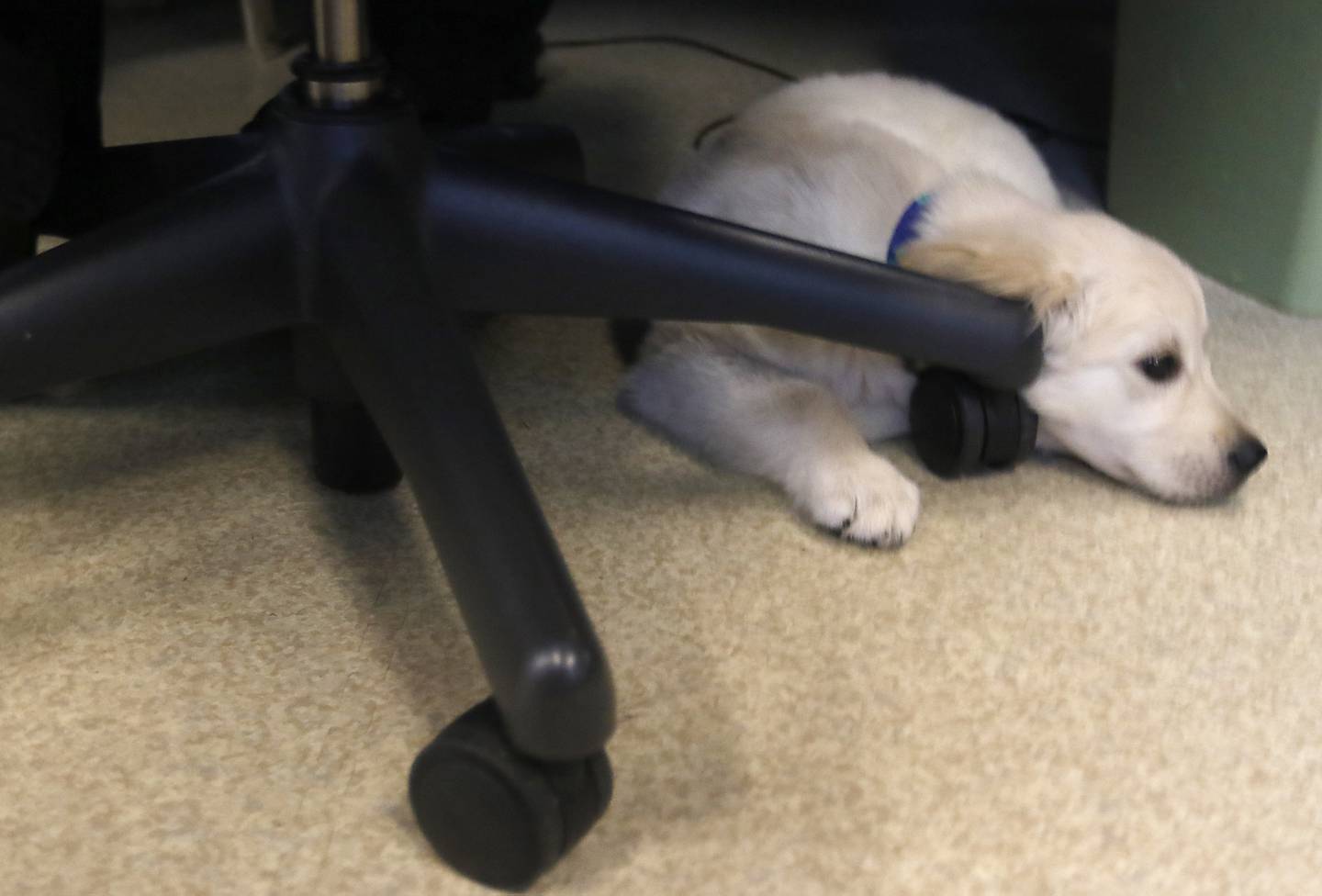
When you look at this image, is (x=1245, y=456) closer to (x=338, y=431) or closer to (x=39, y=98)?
(x=338, y=431)

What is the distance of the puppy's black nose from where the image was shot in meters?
1.00

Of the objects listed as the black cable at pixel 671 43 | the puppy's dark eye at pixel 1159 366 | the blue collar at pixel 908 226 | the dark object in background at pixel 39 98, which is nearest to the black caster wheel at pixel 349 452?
the dark object in background at pixel 39 98

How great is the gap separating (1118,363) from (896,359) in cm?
19

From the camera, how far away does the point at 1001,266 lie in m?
0.98

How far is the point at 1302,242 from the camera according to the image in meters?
1.34

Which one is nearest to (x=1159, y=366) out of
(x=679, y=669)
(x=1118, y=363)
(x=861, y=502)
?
(x=1118, y=363)

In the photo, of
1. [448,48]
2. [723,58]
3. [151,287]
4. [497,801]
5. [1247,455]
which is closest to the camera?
[497,801]

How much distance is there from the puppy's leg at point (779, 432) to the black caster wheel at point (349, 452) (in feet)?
0.84

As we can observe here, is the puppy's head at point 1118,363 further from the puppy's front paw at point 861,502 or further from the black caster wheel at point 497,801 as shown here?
the black caster wheel at point 497,801

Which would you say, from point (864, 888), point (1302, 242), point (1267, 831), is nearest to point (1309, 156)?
point (1302, 242)

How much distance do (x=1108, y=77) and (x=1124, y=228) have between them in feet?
3.95

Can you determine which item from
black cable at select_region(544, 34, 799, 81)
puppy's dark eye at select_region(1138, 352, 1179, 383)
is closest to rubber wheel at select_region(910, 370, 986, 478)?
puppy's dark eye at select_region(1138, 352, 1179, 383)

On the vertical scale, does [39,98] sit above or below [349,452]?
above

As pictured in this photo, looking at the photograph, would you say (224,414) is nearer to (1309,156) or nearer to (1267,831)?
(1267,831)
